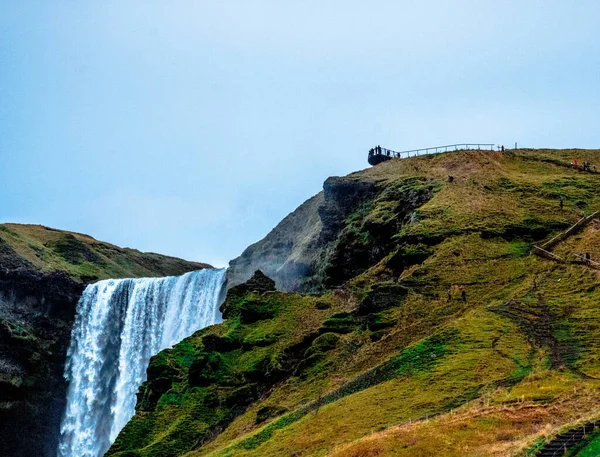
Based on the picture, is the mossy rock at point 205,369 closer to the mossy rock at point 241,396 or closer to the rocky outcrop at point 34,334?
the mossy rock at point 241,396

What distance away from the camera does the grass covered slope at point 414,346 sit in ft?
107

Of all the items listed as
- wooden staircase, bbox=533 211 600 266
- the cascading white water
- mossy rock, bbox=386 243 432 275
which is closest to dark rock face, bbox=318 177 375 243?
the cascading white water

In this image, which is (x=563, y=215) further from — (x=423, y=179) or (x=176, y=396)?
(x=176, y=396)

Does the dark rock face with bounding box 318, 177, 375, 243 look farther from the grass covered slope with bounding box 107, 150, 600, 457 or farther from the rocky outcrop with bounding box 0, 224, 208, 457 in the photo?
the rocky outcrop with bounding box 0, 224, 208, 457

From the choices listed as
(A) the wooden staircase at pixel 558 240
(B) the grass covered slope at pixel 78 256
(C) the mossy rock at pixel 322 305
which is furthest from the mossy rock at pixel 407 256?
(B) the grass covered slope at pixel 78 256

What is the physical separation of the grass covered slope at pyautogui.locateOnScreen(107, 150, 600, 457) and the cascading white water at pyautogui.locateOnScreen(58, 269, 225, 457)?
1537 cm

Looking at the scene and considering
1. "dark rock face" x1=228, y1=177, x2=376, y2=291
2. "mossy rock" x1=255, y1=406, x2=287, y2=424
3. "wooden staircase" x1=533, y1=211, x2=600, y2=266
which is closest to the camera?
"mossy rock" x1=255, y1=406, x2=287, y2=424

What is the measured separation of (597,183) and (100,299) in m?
52.9

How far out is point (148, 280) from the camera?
85625mm

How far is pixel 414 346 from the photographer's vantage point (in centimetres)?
4272

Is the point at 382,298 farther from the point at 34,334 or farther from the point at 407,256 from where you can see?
the point at 34,334

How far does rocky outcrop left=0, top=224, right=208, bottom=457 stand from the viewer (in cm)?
7900

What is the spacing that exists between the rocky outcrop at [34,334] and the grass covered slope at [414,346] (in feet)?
91.2

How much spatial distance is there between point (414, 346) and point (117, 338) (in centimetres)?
4832
